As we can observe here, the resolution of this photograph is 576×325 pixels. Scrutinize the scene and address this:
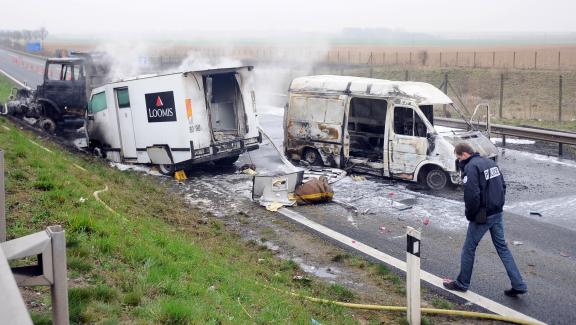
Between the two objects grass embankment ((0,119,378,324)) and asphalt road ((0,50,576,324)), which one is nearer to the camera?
grass embankment ((0,119,378,324))

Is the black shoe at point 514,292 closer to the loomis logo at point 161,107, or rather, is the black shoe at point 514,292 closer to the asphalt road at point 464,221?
the asphalt road at point 464,221

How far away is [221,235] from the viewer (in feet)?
31.3

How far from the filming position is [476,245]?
23.6ft

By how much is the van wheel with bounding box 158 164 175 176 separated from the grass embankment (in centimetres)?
342

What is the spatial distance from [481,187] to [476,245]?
699 millimetres

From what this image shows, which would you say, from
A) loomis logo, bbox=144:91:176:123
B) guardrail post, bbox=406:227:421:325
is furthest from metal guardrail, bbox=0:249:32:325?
loomis logo, bbox=144:91:176:123

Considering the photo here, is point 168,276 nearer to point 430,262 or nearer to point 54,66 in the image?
point 430,262

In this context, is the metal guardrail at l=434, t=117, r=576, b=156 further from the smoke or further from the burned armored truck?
the burned armored truck

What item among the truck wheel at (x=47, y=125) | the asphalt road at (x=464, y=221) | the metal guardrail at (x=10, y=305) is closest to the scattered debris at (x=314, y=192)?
the asphalt road at (x=464, y=221)

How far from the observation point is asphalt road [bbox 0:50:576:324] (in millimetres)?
7500

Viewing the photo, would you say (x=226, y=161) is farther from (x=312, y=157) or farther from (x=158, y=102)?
(x=158, y=102)

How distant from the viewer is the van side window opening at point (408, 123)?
13008mm

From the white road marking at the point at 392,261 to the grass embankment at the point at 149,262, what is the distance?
1288 mm

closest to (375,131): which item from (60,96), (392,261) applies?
(392,261)
